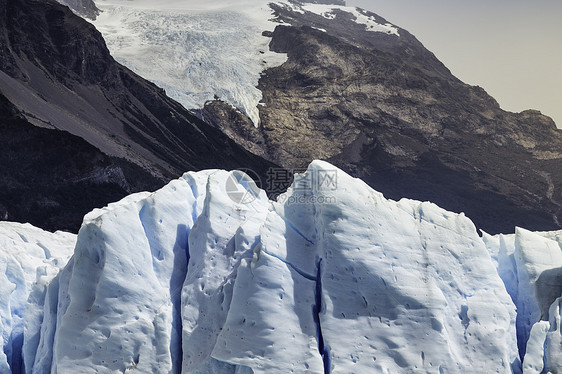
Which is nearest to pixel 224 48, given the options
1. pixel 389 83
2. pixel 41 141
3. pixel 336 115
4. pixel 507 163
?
pixel 336 115

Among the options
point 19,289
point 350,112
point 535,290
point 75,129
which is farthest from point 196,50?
point 535,290

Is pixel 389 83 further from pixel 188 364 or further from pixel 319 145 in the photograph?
pixel 188 364

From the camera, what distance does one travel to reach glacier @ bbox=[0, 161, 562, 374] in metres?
13.4

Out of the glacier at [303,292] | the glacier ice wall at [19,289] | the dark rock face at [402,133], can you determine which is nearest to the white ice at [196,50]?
the dark rock face at [402,133]

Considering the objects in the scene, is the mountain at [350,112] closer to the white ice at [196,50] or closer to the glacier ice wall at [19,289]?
the white ice at [196,50]

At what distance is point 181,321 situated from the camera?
571 inches

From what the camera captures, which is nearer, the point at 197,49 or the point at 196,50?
the point at 196,50

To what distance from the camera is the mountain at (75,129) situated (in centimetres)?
5600

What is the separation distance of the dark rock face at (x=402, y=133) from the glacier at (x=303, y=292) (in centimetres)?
8498

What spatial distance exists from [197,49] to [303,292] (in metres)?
102

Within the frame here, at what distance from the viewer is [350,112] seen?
11838cm

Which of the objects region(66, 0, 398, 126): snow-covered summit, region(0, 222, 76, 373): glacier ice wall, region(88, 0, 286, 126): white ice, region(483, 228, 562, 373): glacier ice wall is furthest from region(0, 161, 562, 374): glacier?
region(66, 0, 398, 126): snow-covered summit

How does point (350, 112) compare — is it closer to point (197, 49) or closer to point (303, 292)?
point (197, 49)

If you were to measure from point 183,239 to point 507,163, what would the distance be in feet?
354
